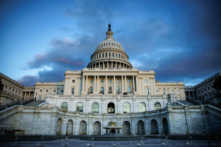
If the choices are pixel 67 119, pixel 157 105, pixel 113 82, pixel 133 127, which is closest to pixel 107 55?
pixel 113 82

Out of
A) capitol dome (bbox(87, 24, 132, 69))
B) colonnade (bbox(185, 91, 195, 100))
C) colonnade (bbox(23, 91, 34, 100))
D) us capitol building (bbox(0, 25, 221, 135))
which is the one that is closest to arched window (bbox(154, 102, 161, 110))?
us capitol building (bbox(0, 25, 221, 135))

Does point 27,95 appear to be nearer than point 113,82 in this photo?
No

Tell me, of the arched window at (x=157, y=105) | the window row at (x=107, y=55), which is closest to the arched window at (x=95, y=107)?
the arched window at (x=157, y=105)

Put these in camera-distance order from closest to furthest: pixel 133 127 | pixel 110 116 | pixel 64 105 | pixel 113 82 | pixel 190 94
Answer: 1. pixel 133 127
2. pixel 110 116
3. pixel 64 105
4. pixel 113 82
5. pixel 190 94

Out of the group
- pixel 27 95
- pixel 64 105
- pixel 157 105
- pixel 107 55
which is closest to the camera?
pixel 64 105

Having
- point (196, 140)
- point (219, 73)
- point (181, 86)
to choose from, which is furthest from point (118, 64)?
point (196, 140)

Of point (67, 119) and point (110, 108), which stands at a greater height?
point (110, 108)

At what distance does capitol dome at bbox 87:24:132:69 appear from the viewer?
10562 cm

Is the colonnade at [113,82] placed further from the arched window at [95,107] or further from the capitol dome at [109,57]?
the arched window at [95,107]

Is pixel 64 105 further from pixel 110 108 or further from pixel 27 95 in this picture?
pixel 27 95

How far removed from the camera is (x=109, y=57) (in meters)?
107

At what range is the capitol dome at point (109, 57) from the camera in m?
106

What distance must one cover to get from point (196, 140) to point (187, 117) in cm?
1257

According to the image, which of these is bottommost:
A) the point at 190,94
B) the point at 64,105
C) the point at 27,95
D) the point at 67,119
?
the point at 67,119
